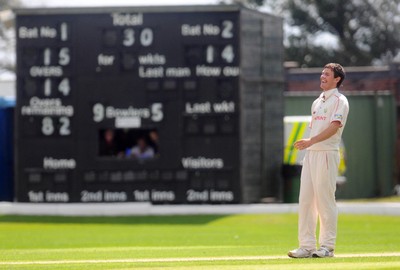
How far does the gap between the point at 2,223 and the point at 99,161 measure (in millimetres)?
2295

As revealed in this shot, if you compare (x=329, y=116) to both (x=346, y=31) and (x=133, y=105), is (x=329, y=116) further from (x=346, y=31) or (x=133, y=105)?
(x=346, y=31)

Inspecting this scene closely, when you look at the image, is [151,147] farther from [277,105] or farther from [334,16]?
[334,16]

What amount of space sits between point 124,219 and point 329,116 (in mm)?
12170

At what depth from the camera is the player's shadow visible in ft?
79.6

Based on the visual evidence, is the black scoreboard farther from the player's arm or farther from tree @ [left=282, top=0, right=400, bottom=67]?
tree @ [left=282, top=0, right=400, bottom=67]

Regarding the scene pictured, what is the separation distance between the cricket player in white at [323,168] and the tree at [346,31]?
53.7 metres

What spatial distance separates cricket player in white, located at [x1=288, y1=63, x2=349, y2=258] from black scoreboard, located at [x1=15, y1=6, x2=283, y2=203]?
11517 millimetres

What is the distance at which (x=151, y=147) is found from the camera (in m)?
25.5

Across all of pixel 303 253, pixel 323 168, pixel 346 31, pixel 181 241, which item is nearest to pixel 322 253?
pixel 303 253

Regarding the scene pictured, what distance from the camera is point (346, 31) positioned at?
228ft

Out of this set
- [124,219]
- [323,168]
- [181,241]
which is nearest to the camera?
[323,168]

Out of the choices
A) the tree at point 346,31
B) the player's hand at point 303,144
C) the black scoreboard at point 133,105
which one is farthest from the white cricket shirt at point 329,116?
the tree at point 346,31

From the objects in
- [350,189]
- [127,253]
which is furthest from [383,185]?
[127,253]

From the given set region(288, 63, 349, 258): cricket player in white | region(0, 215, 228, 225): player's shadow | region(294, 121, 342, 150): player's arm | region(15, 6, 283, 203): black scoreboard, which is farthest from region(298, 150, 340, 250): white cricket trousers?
region(15, 6, 283, 203): black scoreboard
